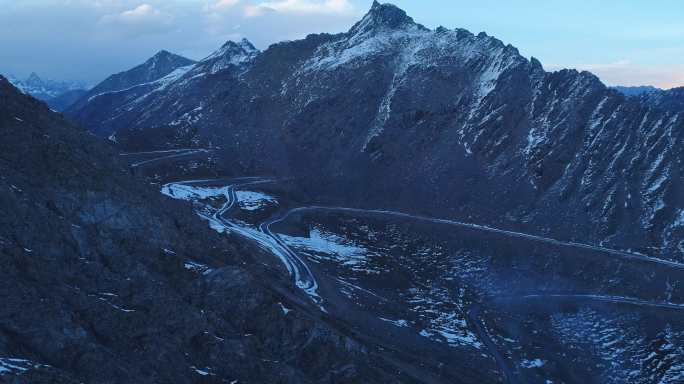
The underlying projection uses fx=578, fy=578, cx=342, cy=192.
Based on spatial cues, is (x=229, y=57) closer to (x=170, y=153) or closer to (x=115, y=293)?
(x=170, y=153)

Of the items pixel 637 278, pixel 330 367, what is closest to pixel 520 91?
pixel 637 278

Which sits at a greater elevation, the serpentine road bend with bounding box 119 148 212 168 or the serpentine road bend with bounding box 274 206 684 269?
the serpentine road bend with bounding box 119 148 212 168

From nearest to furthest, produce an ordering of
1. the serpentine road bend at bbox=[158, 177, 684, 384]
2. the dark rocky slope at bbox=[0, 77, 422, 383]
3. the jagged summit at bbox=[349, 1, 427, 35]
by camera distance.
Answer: the dark rocky slope at bbox=[0, 77, 422, 383], the serpentine road bend at bbox=[158, 177, 684, 384], the jagged summit at bbox=[349, 1, 427, 35]

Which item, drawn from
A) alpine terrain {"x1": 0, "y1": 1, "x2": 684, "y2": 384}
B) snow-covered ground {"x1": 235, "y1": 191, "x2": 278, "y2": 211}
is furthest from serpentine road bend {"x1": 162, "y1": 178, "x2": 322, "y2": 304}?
snow-covered ground {"x1": 235, "y1": 191, "x2": 278, "y2": 211}

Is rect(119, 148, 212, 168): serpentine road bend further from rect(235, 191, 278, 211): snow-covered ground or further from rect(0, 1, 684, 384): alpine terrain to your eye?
rect(235, 191, 278, 211): snow-covered ground

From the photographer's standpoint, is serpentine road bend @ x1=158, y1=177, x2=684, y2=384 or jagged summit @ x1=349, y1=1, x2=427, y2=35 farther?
jagged summit @ x1=349, y1=1, x2=427, y2=35

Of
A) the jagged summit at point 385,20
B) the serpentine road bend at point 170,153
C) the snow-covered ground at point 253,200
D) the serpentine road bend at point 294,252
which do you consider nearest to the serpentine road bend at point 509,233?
the serpentine road bend at point 294,252

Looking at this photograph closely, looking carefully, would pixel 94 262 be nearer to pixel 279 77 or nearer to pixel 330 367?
pixel 330 367

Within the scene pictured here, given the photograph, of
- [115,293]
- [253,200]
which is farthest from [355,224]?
[115,293]
